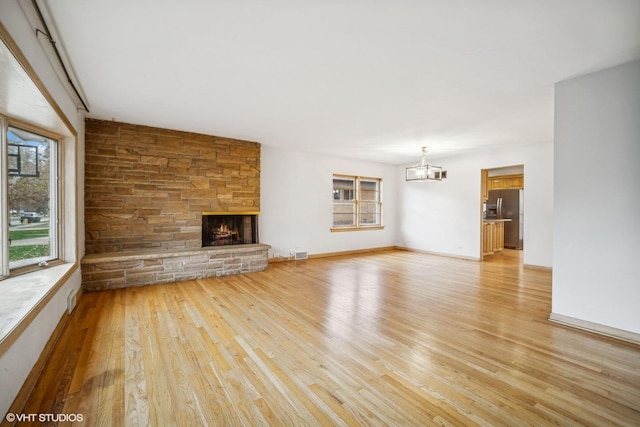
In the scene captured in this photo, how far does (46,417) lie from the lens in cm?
157

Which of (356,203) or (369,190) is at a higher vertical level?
(369,190)

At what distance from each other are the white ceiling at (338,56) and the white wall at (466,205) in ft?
6.27

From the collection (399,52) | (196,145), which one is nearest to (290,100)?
(399,52)

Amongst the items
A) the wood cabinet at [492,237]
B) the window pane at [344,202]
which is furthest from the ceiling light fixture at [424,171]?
the wood cabinet at [492,237]

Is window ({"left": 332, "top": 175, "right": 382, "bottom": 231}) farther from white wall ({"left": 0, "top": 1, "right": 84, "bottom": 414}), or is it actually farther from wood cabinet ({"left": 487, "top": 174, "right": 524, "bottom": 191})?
white wall ({"left": 0, "top": 1, "right": 84, "bottom": 414})

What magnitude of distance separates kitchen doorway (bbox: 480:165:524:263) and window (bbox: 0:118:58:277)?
8.15 meters

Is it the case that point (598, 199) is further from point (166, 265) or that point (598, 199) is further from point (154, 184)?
point (154, 184)

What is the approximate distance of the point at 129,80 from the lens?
296 cm

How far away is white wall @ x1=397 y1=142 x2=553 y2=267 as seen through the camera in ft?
18.3

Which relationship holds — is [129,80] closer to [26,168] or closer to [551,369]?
[26,168]

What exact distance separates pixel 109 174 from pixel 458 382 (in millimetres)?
5234

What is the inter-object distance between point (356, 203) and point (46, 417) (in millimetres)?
6773

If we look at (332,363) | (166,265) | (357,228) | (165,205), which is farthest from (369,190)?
(332,363)

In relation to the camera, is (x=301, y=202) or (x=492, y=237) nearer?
(x=301, y=202)
